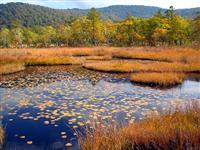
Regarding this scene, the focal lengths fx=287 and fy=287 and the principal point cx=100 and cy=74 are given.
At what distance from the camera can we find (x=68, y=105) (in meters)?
12.0

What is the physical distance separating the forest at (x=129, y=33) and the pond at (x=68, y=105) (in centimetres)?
3748

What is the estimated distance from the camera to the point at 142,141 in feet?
22.5

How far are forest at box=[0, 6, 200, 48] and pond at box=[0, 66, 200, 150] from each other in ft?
123

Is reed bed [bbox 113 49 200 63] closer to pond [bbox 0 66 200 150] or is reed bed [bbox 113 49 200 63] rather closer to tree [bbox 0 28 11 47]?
pond [bbox 0 66 200 150]

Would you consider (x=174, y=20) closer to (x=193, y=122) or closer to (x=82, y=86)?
(x=82, y=86)

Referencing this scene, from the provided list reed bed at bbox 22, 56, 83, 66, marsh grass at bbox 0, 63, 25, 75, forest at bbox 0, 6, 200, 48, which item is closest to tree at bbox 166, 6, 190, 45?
forest at bbox 0, 6, 200, 48

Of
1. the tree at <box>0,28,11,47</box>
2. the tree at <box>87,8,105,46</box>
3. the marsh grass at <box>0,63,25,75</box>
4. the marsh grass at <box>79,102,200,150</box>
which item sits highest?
the tree at <box>87,8,105,46</box>

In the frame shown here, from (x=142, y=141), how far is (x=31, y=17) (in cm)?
19014

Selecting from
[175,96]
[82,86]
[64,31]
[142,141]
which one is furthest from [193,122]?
[64,31]

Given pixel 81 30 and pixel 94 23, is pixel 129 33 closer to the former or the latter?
pixel 94 23

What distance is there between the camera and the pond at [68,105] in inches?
337

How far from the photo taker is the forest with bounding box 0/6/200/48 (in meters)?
59.2

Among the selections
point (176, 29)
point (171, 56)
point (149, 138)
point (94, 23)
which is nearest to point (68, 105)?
point (149, 138)

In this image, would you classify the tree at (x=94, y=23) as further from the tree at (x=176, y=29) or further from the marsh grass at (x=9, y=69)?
the marsh grass at (x=9, y=69)
